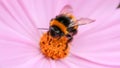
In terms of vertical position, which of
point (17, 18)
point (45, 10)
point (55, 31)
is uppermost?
point (45, 10)

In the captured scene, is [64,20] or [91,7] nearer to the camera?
[64,20]

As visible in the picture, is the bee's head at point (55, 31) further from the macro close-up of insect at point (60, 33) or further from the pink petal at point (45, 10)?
the pink petal at point (45, 10)

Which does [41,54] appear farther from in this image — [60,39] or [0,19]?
[0,19]

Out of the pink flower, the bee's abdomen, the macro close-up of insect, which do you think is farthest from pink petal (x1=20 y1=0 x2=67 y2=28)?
the bee's abdomen

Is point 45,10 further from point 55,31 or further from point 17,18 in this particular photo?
point 55,31

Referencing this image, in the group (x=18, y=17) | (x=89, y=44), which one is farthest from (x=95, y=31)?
(x=18, y=17)

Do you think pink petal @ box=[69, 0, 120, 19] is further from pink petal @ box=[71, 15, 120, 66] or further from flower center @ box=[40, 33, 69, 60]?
flower center @ box=[40, 33, 69, 60]

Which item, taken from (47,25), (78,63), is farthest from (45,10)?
(78,63)

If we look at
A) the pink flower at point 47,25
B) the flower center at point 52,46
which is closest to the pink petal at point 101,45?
the pink flower at point 47,25
